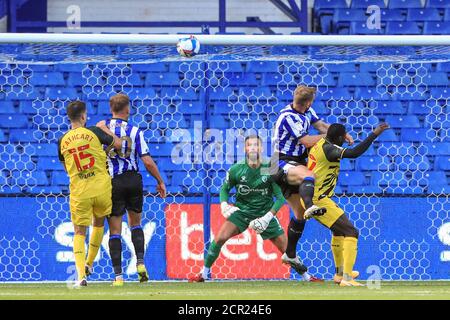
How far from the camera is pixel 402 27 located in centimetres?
1523

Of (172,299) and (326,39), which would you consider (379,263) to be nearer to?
(326,39)

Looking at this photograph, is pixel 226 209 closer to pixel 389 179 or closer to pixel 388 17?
pixel 389 179

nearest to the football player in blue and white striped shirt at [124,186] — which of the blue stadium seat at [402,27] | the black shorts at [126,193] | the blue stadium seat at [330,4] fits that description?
the black shorts at [126,193]

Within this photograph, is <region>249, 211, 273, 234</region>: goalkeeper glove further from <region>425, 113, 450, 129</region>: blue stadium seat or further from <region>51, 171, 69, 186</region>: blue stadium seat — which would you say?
<region>425, 113, 450, 129</region>: blue stadium seat

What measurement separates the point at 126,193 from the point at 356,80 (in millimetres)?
4248

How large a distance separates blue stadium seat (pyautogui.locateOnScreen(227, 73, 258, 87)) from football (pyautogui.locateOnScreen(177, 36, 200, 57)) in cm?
265

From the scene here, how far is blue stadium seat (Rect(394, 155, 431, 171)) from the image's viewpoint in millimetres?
12188

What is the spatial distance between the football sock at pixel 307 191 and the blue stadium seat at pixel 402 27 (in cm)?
579

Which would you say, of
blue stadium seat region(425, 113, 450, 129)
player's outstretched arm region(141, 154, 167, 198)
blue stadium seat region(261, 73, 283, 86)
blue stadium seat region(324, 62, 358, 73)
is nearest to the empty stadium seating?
blue stadium seat region(324, 62, 358, 73)

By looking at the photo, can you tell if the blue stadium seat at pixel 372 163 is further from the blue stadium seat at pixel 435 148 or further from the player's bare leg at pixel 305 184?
the player's bare leg at pixel 305 184

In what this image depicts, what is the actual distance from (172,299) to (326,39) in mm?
3488

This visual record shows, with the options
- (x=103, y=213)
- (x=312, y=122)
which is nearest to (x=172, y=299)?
(x=103, y=213)

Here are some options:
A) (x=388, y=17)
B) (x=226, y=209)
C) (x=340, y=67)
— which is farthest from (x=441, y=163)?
(x=388, y=17)
